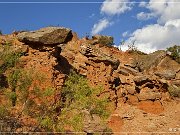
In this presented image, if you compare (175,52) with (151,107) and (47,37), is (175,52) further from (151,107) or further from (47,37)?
(47,37)

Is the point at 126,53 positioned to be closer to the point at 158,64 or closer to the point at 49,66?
the point at 158,64

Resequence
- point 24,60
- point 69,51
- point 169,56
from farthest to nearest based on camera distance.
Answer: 1. point 169,56
2. point 69,51
3. point 24,60

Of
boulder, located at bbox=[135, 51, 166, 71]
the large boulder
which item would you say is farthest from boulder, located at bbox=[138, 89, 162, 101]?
the large boulder

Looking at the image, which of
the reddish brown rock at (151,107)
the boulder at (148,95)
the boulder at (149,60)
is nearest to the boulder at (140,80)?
the boulder at (148,95)

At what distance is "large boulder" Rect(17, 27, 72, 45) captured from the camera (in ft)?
108

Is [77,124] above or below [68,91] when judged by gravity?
below

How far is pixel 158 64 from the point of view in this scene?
154 ft

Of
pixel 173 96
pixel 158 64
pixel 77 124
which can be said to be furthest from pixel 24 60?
pixel 158 64

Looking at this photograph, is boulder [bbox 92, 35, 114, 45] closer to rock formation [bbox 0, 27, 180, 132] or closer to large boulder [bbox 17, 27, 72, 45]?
rock formation [bbox 0, 27, 180, 132]

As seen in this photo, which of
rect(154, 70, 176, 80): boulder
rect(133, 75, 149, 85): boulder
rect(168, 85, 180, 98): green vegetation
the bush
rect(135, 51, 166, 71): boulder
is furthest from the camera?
rect(135, 51, 166, 71): boulder

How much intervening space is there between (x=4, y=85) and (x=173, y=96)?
19.9 metres

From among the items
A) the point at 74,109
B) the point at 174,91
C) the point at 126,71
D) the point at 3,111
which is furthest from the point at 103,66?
the point at 3,111

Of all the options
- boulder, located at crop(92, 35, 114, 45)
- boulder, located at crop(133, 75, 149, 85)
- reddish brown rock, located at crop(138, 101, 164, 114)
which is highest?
boulder, located at crop(92, 35, 114, 45)

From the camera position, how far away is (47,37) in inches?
1289
